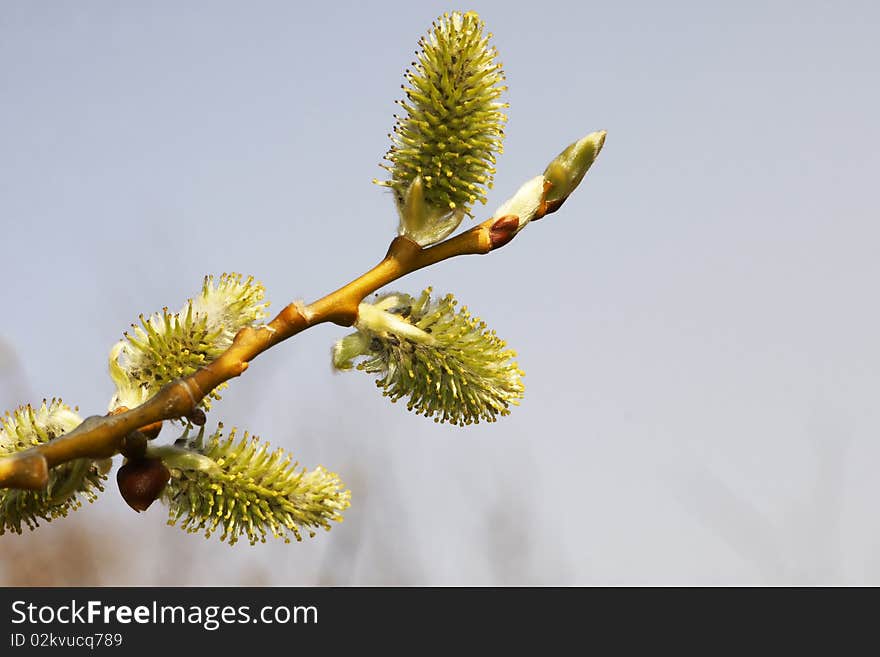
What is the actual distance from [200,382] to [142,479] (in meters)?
0.23

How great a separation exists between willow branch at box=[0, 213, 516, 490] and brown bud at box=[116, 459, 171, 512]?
0.24 ft

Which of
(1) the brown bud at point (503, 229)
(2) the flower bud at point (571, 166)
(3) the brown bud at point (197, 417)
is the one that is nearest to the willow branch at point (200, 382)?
(3) the brown bud at point (197, 417)

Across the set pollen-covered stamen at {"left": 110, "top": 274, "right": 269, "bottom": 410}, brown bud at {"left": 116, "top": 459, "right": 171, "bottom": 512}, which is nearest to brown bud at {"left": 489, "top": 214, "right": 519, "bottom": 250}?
pollen-covered stamen at {"left": 110, "top": 274, "right": 269, "bottom": 410}

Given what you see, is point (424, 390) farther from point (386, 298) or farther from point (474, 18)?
point (474, 18)

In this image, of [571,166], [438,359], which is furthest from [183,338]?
[571,166]

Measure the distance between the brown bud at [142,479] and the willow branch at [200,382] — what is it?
7cm

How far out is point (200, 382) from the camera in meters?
1.45

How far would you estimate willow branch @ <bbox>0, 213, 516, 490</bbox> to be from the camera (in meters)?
1.37

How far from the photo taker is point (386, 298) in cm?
171

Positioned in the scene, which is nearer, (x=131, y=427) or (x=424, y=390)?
(x=131, y=427)

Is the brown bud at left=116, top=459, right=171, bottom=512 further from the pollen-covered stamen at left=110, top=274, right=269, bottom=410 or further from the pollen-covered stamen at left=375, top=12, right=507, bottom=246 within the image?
the pollen-covered stamen at left=375, top=12, right=507, bottom=246

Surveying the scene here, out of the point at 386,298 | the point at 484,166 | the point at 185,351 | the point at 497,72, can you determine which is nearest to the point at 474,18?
the point at 497,72

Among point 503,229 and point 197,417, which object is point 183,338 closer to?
point 197,417

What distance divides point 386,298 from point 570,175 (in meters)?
0.38
